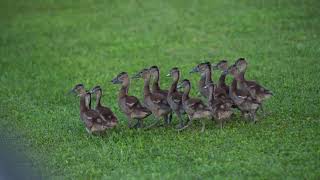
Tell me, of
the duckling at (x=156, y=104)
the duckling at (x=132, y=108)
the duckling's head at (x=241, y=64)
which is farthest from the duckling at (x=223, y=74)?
the duckling at (x=132, y=108)

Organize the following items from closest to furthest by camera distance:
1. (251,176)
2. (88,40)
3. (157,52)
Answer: (251,176)
(157,52)
(88,40)

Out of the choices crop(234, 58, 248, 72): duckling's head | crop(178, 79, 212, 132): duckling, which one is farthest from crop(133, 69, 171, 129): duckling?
crop(234, 58, 248, 72): duckling's head

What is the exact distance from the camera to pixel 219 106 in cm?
1115

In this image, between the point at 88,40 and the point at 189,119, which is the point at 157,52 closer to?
the point at 88,40

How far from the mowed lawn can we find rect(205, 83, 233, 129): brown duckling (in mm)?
191

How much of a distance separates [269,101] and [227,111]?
1.68m

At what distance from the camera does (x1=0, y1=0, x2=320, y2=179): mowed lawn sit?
32.7 ft

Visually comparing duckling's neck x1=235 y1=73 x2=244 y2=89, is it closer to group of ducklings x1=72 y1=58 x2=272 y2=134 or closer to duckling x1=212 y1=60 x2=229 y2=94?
group of ducklings x1=72 y1=58 x2=272 y2=134

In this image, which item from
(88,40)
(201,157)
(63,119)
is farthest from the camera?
(88,40)

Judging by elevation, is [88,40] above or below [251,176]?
above

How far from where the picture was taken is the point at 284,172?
9164 mm

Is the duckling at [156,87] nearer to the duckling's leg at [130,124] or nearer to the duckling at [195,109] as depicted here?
the duckling's leg at [130,124]

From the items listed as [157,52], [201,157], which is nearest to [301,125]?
[201,157]

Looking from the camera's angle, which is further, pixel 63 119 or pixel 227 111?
pixel 63 119
